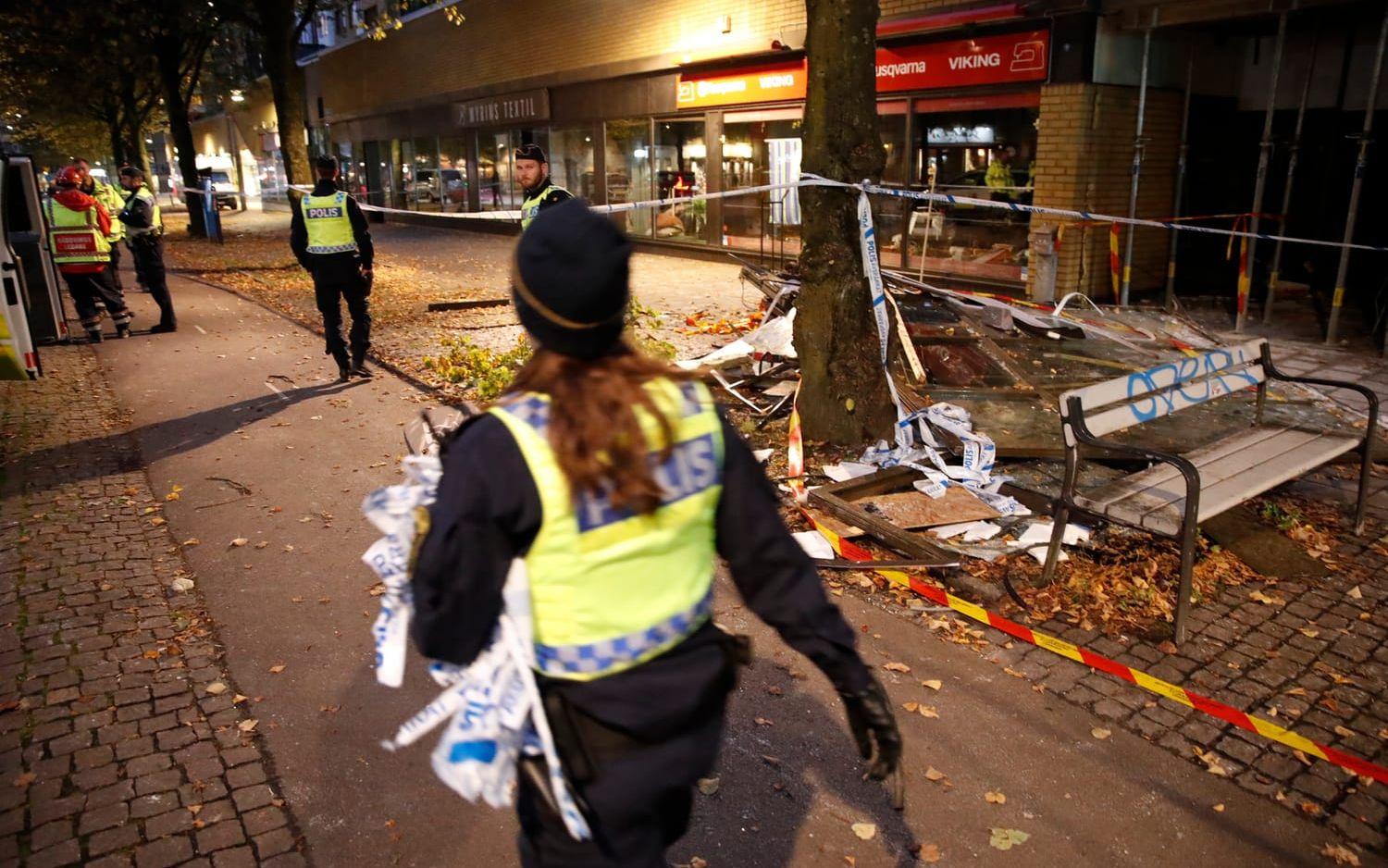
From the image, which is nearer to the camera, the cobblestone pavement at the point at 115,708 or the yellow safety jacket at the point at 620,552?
the yellow safety jacket at the point at 620,552

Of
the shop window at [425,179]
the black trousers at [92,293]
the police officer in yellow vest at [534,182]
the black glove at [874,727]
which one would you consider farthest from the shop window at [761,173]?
the shop window at [425,179]

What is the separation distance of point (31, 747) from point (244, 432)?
446cm

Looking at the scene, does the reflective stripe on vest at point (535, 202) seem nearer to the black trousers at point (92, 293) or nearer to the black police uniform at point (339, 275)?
the black police uniform at point (339, 275)

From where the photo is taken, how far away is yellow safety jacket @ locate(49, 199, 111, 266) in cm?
1084

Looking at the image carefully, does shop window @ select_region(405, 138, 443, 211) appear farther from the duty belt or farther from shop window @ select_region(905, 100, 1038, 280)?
the duty belt

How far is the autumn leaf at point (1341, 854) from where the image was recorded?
304 centimetres

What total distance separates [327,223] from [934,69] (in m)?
9.16

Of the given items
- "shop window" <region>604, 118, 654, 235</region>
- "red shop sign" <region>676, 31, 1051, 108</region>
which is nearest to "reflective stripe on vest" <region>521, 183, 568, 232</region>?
"red shop sign" <region>676, 31, 1051, 108</region>

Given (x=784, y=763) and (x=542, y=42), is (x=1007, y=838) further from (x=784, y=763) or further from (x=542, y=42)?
(x=542, y=42)

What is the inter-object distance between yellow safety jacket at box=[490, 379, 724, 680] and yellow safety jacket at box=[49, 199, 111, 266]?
37.7ft

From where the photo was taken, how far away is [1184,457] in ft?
16.7

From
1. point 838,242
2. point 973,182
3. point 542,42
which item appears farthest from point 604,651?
Result: point 542,42

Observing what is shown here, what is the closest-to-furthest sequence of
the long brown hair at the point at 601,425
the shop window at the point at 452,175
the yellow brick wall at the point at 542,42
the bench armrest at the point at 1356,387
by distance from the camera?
the long brown hair at the point at 601,425 < the bench armrest at the point at 1356,387 < the yellow brick wall at the point at 542,42 < the shop window at the point at 452,175

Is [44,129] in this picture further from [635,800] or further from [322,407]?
[635,800]
